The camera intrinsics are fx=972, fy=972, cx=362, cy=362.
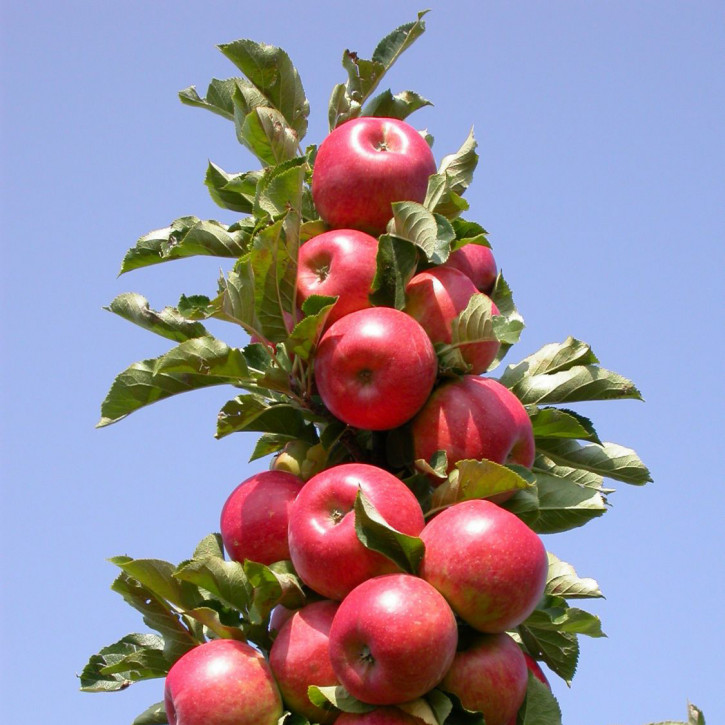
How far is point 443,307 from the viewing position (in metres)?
4.01

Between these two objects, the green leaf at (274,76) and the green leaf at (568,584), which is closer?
the green leaf at (568,584)

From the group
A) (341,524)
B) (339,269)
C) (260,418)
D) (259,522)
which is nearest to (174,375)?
(260,418)

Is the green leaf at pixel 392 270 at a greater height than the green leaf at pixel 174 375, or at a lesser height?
greater

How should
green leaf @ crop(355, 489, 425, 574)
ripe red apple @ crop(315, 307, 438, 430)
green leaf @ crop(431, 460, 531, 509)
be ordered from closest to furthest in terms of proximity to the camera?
green leaf @ crop(355, 489, 425, 574) → green leaf @ crop(431, 460, 531, 509) → ripe red apple @ crop(315, 307, 438, 430)

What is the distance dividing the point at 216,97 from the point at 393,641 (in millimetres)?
3169

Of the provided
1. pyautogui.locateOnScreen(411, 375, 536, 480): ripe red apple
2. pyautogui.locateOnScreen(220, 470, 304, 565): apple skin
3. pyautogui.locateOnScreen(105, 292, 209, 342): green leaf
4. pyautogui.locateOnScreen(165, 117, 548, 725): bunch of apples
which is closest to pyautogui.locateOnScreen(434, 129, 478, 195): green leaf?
pyautogui.locateOnScreen(165, 117, 548, 725): bunch of apples

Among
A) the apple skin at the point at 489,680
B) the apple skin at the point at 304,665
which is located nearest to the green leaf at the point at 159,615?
the apple skin at the point at 304,665

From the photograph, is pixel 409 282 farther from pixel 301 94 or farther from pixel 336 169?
pixel 301 94

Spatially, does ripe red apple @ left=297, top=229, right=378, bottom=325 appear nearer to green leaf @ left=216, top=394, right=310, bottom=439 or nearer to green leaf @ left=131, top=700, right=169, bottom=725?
green leaf @ left=216, top=394, right=310, bottom=439

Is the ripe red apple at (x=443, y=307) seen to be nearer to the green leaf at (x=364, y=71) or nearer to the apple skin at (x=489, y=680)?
the apple skin at (x=489, y=680)

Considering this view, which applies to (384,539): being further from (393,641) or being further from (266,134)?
(266,134)

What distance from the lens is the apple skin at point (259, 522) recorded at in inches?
150

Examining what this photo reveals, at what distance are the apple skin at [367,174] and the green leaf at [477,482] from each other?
1.31 meters

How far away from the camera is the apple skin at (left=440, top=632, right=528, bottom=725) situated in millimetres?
3232
